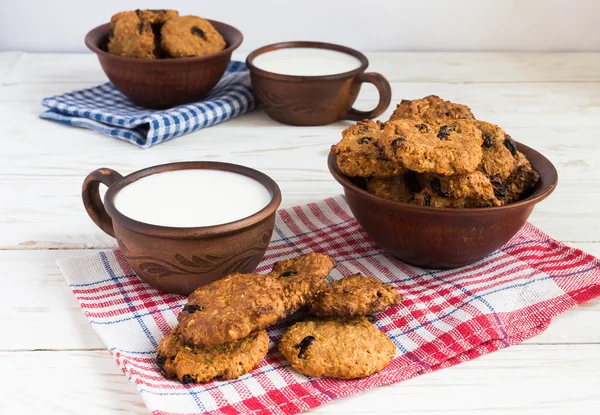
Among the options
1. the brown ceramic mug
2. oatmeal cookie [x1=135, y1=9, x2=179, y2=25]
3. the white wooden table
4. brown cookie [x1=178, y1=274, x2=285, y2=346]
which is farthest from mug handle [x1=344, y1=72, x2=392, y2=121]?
brown cookie [x1=178, y1=274, x2=285, y2=346]

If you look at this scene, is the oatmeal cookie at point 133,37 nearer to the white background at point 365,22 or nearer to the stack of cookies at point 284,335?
the white background at point 365,22

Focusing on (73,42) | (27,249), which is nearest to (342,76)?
(27,249)

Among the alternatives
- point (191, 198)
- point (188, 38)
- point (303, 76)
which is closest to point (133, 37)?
point (188, 38)

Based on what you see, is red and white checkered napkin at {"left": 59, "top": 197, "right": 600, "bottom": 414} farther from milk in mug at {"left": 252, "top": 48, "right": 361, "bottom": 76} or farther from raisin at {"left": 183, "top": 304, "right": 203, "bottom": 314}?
milk in mug at {"left": 252, "top": 48, "right": 361, "bottom": 76}

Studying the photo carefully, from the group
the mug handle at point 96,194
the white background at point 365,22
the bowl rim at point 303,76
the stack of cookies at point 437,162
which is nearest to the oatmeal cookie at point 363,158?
the stack of cookies at point 437,162

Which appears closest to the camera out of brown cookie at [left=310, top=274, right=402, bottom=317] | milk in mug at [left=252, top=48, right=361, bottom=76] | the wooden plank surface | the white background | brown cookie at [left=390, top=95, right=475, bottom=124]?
the wooden plank surface
